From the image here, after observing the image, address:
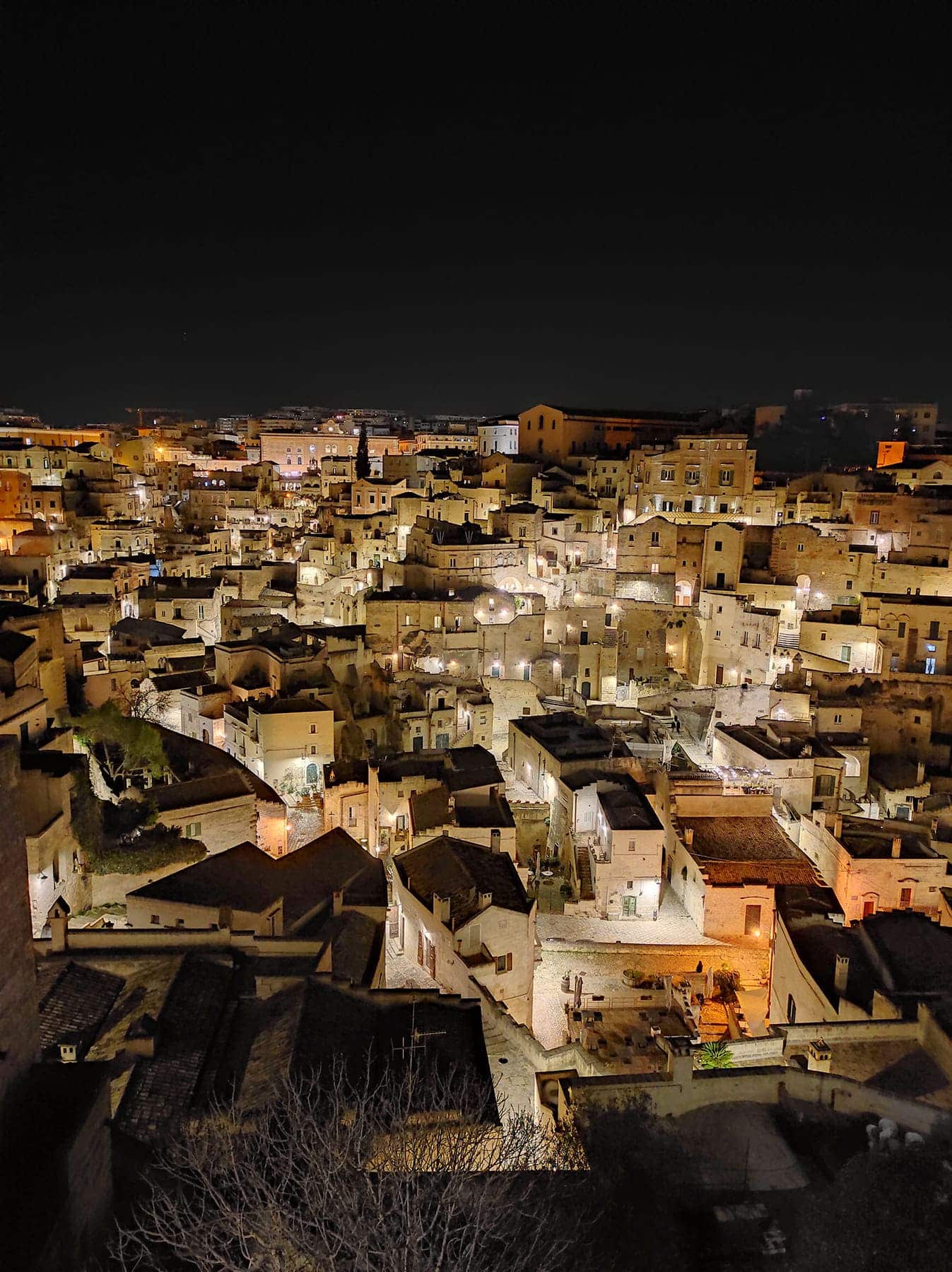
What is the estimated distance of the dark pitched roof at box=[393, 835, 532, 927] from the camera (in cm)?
1538

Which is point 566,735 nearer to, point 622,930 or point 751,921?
point 622,930

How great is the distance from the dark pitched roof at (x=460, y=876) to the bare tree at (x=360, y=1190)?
16.1ft

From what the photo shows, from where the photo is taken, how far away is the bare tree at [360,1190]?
6949mm

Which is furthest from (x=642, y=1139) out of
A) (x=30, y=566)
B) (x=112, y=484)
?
(x=112, y=484)

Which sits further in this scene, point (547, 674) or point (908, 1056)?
point (547, 674)

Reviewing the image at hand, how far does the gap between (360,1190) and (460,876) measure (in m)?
8.49

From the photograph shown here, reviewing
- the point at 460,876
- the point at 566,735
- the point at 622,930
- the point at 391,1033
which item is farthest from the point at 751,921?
the point at 391,1033

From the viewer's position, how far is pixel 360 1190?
7691 mm

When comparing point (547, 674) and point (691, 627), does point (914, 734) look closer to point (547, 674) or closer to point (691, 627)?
point (691, 627)

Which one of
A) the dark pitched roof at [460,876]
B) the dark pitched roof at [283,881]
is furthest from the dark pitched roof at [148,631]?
the dark pitched roof at [460,876]

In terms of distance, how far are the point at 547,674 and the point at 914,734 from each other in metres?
11.8

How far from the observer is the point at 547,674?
1225 inches

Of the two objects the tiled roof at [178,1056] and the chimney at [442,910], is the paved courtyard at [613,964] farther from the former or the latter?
the tiled roof at [178,1056]

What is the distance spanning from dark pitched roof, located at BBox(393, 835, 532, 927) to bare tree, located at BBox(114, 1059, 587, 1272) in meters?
4.90
